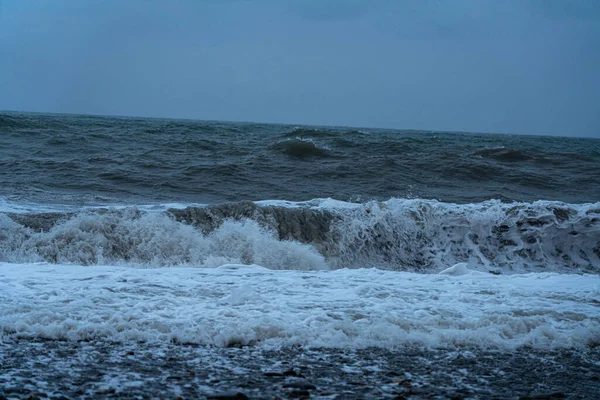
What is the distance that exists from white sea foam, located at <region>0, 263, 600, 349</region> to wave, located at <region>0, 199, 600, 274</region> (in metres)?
1.66

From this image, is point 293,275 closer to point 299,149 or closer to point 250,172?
point 250,172

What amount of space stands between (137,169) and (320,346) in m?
10.7

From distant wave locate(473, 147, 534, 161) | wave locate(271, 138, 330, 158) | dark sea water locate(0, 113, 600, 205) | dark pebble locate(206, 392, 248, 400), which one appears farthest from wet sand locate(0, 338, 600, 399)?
distant wave locate(473, 147, 534, 161)

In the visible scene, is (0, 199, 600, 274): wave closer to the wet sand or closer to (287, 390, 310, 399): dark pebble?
the wet sand

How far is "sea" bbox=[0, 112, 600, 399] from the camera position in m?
3.22

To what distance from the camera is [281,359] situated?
3371mm

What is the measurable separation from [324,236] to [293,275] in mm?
3203

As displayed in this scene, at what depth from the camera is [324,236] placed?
864 centimetres

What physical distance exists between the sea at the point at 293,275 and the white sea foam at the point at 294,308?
2 centimetres

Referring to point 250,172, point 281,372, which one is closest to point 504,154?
point 250,172

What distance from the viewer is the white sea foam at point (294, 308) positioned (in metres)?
3.75

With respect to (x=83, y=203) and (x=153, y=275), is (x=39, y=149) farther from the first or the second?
(x=153, y=275)

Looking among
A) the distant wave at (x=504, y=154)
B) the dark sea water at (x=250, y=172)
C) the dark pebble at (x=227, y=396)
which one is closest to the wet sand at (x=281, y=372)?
the dark pebble at (x=227, y=396)

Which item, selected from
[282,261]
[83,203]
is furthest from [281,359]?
[83,203]
